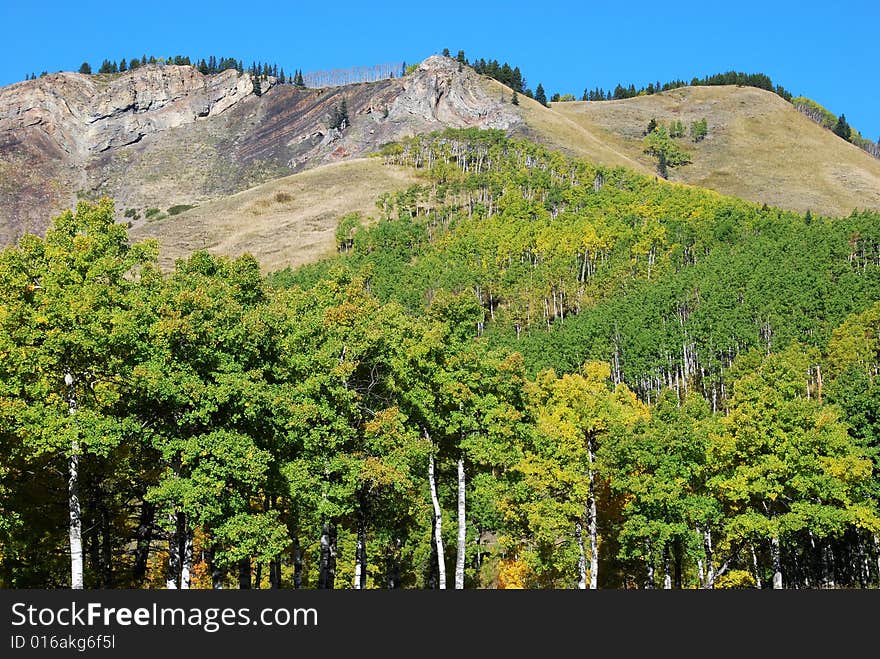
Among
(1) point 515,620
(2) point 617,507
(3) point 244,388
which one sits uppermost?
(3) point 244,388

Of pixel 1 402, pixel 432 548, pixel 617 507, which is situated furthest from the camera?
pixel 617 507

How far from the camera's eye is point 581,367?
11131cm

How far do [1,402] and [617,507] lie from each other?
30716 millimetres

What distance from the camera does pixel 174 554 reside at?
2984cm

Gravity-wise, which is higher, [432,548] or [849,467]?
[849,467]

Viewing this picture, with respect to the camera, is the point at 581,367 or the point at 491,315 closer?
the point at 581,367

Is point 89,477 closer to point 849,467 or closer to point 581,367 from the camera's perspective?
point 849,467

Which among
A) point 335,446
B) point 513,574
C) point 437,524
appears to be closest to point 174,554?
point 335,446

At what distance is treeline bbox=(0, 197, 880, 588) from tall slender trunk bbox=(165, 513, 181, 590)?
103mm

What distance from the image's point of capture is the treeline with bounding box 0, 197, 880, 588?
27672 mm

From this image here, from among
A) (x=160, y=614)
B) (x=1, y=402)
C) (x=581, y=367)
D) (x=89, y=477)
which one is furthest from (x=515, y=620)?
(x=581, y=367)

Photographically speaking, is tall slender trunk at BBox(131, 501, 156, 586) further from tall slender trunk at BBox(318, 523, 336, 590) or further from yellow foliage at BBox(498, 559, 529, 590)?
yellow foliage at BBox(498, 559, 529, 590)

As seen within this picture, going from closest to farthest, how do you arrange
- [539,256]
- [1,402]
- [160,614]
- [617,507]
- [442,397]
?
[160,614] → [1,402] → [442,397] → [617,507] → [539,256]

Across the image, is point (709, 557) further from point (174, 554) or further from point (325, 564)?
point (174, 554)
